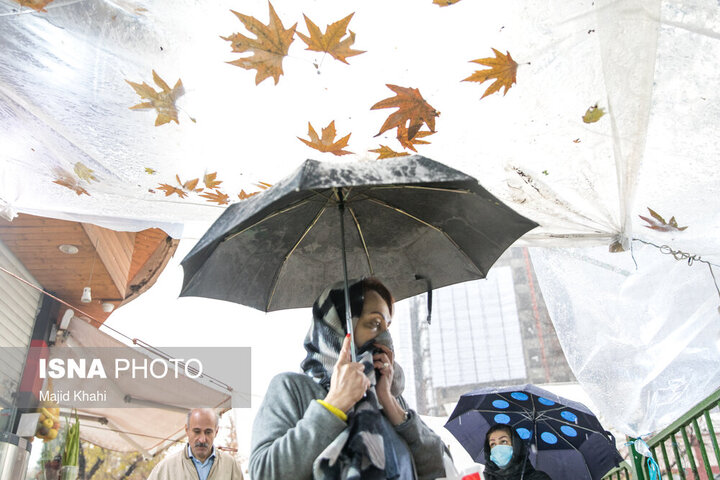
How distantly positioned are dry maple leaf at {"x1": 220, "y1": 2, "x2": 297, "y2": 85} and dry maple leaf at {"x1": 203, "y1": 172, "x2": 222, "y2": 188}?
672mm

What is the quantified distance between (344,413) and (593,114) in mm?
1578

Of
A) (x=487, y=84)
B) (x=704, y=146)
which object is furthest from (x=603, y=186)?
(x=487, y=84)

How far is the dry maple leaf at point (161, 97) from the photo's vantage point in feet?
7.25

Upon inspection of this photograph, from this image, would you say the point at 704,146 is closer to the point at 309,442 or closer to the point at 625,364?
the point at 625,364

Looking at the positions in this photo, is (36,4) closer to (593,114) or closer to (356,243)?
(356,243)

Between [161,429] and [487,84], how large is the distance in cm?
756

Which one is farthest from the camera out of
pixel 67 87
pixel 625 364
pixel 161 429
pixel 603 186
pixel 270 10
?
pixel 161 429

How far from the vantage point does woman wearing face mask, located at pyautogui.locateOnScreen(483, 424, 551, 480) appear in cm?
396

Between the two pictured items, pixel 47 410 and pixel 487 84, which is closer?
pixel 487 84

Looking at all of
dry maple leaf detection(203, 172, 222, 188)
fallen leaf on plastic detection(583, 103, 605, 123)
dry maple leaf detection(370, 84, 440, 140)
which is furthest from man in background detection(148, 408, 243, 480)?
fallen leaf on plastic detection(583, 103, 605, 123)

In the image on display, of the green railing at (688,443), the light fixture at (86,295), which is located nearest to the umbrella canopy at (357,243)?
the green railing at (688,443)

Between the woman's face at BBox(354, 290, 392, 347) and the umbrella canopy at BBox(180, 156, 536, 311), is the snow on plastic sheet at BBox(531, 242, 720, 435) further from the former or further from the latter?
the woman's face at BBox(354, 290, 392, 347)

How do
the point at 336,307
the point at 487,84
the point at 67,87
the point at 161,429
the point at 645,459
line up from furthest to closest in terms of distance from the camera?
the point at 161,429 < the point at 645,459 < the point at 67,87 < the point at 487,84 < the point at 336,307

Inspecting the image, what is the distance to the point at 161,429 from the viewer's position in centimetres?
788
